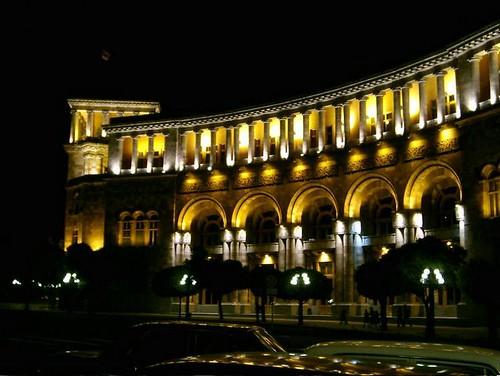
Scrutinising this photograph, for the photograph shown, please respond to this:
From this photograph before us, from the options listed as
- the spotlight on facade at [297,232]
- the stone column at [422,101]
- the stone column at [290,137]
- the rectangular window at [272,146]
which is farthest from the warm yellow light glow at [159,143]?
the stone column at [422,101]

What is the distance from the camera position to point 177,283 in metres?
43.5

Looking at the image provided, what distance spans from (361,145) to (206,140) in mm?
14625

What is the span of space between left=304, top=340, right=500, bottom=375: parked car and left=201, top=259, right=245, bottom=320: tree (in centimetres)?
3291

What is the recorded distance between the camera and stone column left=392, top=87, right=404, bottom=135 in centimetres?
4281

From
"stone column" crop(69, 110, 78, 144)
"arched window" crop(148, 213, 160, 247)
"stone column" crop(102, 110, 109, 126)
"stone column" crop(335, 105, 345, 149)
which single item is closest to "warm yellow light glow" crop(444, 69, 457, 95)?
"stone column" crop(335, 105, 345, 149)

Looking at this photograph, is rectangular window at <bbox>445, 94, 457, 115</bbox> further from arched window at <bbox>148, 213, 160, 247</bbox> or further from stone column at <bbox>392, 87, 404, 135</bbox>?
arched window at <bbox>148, 213, 160, 247</bbox>

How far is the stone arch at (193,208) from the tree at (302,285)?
13.3 meters

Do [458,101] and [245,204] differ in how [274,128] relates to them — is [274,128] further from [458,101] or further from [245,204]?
[458,101]

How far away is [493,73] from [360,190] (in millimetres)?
11893

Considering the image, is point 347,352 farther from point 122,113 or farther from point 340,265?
point 122,113

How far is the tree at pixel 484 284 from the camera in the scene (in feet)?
88.0

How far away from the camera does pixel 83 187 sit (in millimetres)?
57531

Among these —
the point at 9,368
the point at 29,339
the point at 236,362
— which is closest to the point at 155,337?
the point at 9,368

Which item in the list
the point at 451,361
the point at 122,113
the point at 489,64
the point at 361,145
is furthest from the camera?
the point at 122,113
